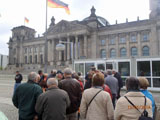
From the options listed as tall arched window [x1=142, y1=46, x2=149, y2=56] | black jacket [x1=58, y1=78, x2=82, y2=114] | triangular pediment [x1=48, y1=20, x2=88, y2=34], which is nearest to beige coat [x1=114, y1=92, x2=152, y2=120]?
black jacket [x1=58, y1=78, x2=82, y2=114]

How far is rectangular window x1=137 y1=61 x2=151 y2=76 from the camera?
14520 millimetres

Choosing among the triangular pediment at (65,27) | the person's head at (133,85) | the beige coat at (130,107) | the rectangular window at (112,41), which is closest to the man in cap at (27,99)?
the beige coat at (130,107)

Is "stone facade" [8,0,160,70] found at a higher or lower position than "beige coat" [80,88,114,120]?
higher

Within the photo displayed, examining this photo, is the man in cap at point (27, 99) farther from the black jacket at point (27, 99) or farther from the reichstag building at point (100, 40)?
the reichstag building at point (100, 40)

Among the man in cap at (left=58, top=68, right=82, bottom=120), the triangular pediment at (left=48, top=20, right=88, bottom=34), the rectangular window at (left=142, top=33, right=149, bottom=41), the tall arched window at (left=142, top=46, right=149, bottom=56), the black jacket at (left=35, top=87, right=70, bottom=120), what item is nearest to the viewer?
the black jacket at (left=35, top=87, right=70, bottom=120)

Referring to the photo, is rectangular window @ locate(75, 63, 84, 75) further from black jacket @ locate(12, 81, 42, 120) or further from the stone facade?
the stone facade

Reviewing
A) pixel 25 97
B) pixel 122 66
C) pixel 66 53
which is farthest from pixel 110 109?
pixel 66 53

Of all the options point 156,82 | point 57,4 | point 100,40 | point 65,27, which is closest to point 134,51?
point 100,40

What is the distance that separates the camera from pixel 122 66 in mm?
15945

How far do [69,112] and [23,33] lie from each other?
73.3 meters

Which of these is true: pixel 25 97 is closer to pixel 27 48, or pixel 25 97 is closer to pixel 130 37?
pixel 130 37

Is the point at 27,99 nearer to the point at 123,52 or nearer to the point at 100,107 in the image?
the point at 100,107

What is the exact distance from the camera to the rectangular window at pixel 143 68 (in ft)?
47.6

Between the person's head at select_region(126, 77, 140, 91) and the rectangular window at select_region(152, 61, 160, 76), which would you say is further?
the rectangular window at select_region(152, 61, 160, 76)
